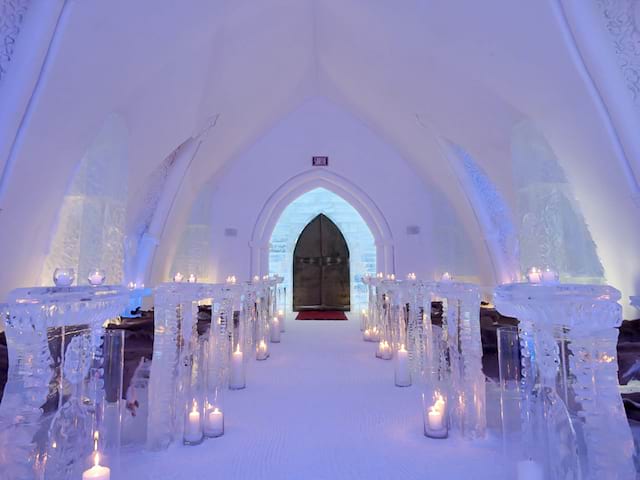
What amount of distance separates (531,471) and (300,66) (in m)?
6.47

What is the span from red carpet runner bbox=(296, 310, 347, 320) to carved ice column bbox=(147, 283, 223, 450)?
20.8 ft

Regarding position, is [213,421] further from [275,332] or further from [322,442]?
[275,332]

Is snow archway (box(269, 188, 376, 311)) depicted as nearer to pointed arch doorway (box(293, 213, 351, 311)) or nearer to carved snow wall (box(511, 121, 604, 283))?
pointed arch doorway (box(293, 213, 351, 311))

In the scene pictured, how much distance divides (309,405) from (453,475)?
4.24 feet

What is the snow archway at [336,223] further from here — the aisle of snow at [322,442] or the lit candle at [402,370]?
the lit candle at [402,370]

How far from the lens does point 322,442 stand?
2.26m

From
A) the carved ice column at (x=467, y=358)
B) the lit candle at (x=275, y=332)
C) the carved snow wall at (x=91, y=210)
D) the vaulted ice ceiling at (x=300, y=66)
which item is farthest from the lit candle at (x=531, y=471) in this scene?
the lit candle at (x=275, y=332)

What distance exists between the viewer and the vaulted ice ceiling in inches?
111

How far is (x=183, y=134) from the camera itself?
552 centimetres

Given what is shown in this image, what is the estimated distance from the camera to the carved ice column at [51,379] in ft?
3.62

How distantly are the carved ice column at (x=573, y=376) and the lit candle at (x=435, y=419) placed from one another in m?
0.97

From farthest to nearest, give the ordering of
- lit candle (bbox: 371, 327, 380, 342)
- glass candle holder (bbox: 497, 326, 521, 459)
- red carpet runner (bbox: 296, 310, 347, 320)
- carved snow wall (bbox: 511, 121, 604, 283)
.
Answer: red carpet runner (bbox: 296, 310, 347, 320), lit candle (bbox: 371, 327, 380, 342), carved snow wall (bbox: 511, 121, 604, 283), glass candle holder (bbox: 497, 326, 521, 459)

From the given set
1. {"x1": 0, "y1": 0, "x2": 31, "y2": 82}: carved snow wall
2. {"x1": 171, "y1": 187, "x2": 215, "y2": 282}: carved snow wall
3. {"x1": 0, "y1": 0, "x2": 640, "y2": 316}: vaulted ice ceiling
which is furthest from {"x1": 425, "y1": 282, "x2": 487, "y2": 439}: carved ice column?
{"x1": 171, "y1": 187, "x2": 215, "y2": 282}: carved snow wall

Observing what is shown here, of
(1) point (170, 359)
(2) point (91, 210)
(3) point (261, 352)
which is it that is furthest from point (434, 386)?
(2) point (91, 210)
